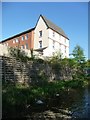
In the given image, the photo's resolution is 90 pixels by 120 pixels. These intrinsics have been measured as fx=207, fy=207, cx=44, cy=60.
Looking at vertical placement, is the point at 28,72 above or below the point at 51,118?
above

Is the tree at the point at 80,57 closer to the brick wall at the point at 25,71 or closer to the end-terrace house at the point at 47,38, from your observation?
the end-terrace house at the point at 47,38

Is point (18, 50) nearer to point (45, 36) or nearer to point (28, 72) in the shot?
point (28, 72)

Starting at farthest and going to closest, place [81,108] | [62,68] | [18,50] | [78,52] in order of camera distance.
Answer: [78,52] < [62,68] < [18,50] < [81,108]

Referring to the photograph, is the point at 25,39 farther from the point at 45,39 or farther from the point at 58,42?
the point at 58,42

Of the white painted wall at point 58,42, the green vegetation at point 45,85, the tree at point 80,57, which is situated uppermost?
the white painted wall at point 58,42

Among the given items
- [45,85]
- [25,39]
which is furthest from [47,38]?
[45,85]

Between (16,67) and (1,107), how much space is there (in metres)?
5.13

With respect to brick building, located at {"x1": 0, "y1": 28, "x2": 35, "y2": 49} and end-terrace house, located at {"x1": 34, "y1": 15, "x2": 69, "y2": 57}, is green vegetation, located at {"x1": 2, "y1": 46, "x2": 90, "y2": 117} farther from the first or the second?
brick building, located at {"x1": 0, "y1": 28, "x2": 35, "y2": 49}

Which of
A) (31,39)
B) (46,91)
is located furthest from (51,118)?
(31,39)

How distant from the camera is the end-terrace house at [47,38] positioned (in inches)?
1006

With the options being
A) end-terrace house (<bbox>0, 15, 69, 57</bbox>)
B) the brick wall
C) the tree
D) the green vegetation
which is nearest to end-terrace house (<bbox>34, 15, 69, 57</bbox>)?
end-terrace house (<bbox>0, 15, 69, 57</bbox>)

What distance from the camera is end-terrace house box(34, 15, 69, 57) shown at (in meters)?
25.5

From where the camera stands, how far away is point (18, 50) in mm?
13023

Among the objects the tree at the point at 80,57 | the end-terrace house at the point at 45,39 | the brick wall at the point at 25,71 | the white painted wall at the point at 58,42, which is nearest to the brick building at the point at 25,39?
the end-terrace house at the point at 45,39
